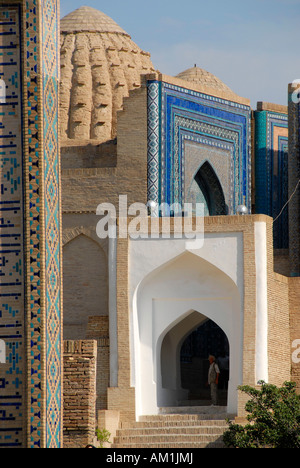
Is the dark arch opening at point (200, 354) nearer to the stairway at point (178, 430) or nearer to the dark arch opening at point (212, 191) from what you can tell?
the dark arch opening at point (212, 191)

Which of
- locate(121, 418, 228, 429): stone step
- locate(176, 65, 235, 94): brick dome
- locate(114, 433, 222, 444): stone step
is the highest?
locate(176, 65, 235, 94): brick dome

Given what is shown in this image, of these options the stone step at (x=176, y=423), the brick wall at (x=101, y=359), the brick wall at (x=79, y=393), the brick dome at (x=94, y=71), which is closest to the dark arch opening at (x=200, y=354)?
the brick wall at (x=101, y=359)

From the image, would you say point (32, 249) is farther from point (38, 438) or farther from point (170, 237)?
point (170, 237)

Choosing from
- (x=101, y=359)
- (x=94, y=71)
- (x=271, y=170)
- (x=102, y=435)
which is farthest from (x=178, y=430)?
(x=94, y=71)

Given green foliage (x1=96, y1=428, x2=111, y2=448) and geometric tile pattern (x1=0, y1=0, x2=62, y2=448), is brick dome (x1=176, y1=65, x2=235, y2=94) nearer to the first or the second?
green foliage (x1=96, y1=428, x2=111, y2=448)

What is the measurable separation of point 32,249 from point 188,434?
8402 mm

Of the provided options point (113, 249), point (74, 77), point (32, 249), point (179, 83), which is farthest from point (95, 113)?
point (32, 249)

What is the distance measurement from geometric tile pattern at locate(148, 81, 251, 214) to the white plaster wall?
76.1 inches

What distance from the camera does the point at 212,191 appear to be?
70.1 ft

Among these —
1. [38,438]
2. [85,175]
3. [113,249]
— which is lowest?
[38,438]

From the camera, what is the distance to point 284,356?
18.0 meters

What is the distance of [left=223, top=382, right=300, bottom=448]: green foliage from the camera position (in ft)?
48.7

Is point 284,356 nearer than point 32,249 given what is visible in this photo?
No

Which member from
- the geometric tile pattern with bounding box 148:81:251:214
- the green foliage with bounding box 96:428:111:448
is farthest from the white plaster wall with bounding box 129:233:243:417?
the geometric tile pattern with bounding box 148:81:251:214
